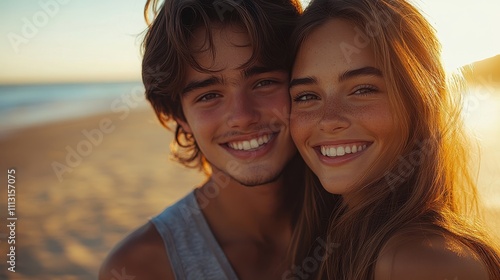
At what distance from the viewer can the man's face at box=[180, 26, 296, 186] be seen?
371 cm

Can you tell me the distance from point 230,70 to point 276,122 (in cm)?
44

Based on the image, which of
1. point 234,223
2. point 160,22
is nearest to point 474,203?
point 234,223

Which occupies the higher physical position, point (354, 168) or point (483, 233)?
point (354, 168)

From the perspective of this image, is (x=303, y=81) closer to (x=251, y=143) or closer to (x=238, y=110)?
(x=238, y=110)

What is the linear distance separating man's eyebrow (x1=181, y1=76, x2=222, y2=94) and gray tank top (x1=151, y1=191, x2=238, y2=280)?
2.65 ft

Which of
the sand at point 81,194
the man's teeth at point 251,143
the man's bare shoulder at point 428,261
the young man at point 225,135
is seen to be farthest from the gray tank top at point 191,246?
the sand at point 81,194

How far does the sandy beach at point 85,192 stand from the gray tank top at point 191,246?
252 centimetres

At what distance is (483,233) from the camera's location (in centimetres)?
287

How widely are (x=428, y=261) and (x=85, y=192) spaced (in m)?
7.99

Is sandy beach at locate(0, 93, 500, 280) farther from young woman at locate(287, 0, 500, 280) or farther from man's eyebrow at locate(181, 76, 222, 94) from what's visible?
man's eyebrow at locate(181, 76, 222, 94)

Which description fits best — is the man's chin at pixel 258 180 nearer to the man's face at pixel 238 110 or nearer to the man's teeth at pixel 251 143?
the man's face at pixel 238 110

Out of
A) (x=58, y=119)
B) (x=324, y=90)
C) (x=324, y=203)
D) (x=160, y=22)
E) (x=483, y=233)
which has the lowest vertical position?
(x=483, y=233)

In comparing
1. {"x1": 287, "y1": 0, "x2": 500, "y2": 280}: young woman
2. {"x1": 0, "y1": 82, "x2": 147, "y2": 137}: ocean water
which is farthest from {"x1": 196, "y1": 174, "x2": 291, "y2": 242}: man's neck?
{"x1": 0, "y1": 82, "x2": 147, "y2": 137}: ocean water

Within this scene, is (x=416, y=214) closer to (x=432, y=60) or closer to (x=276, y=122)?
(x=432, y=60)
